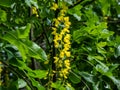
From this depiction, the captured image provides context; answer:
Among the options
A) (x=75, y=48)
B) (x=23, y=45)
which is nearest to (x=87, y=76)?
(x=75, y=48)

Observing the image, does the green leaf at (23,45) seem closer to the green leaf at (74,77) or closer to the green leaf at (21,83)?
the green leaf at (21,83)

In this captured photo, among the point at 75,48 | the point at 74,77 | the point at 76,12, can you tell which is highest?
the point at 76,12

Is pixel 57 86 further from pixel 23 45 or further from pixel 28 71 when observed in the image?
pixel 23 45

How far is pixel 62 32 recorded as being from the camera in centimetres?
225

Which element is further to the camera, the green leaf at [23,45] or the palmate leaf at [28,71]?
the palmate leaf at [28,71]

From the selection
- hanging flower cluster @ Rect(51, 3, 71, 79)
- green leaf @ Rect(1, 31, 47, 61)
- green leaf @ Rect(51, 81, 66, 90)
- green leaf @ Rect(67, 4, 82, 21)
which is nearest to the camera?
green leaf @ Rect(1, 31, 47, 61)

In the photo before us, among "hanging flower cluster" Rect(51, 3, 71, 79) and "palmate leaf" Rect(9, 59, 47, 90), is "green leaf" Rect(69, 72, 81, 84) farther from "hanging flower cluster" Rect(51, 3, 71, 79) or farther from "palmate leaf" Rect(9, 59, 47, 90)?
"palmate leaf" Rect(9, 59, 47, 90)

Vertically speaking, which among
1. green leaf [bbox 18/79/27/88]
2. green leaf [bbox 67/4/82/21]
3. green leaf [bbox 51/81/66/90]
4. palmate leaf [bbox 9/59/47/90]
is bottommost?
green leaf [bbox 51/81/66/90]

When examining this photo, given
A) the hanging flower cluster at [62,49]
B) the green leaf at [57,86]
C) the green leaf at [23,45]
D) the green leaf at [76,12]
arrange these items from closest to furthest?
the green leaf at [23,45]
the green leaf at [57,86]
the hanging flower cluster at [62,49]
the green leaf at [76,12]

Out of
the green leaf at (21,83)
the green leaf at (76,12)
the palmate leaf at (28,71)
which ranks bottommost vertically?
the green leaf at (21,83)

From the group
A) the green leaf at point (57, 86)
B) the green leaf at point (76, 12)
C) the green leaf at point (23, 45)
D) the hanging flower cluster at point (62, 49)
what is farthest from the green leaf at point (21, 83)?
the green leaf at point (76, 12)

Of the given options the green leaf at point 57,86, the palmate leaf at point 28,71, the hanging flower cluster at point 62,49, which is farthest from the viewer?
the hanging flower cluster at point 62,49

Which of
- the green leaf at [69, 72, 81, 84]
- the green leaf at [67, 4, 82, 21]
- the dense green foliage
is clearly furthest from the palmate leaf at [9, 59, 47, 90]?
the green leaf at [67, 4, 82, 21]

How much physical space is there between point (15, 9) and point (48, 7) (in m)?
0.21
